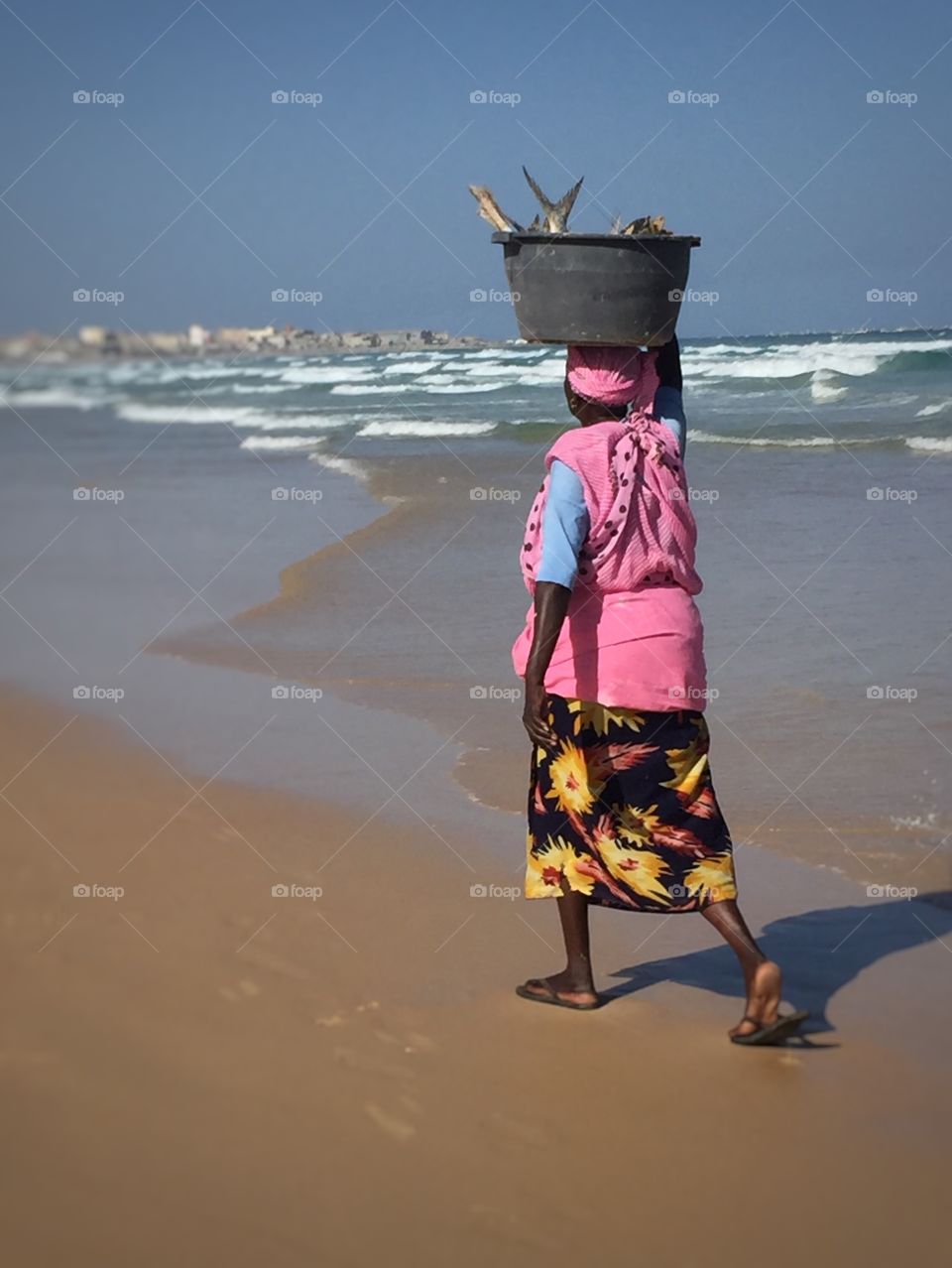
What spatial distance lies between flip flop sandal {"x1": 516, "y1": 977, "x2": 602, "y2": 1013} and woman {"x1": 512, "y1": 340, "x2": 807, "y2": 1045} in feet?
0.74

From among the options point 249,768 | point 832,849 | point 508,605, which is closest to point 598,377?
point 832,849

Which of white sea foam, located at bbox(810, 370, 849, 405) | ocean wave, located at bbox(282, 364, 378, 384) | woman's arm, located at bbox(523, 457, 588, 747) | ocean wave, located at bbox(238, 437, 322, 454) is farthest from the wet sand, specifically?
ocean wave, located at bbox(282, 364, 378, 384)

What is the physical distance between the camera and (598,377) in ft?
11.2

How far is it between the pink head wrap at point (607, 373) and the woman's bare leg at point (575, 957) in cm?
112

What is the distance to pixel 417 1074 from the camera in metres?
3.16

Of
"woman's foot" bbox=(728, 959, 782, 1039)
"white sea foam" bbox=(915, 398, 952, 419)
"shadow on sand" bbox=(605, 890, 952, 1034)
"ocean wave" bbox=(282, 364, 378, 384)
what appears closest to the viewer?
"woman's foot" bbox=(728, 959, 782, 1039)

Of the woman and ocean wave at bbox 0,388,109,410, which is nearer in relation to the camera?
the woman

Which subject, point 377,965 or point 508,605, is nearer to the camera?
point 377,965

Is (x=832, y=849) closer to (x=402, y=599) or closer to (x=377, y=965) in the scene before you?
(x=377, y=965)

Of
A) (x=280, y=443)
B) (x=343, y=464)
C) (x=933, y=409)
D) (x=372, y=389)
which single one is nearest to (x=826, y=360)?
(x=933, y=409)

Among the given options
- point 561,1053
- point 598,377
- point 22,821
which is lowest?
point 561,1053

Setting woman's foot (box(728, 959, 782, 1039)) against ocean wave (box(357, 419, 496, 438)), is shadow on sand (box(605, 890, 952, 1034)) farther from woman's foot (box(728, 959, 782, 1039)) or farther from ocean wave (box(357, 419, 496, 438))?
ocean wave (box(357, 419, 496, 438))

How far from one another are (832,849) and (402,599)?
363cm

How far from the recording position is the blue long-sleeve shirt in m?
3.24
